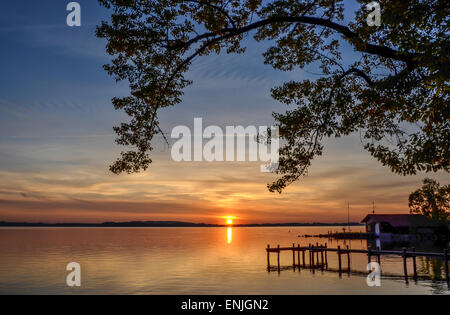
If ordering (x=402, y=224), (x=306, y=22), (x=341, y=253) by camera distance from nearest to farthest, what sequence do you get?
(x=306, y=22) → (x=341, y=253) → (x=402, y=224)

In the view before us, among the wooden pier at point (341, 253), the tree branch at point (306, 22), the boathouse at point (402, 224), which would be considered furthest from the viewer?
the boathouse at point (402, 224)

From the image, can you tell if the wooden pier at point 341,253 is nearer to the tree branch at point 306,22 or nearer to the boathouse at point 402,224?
the tree branch at point 306,22

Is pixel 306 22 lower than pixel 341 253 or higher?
higher

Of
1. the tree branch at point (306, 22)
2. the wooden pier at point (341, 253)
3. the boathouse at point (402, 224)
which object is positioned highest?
the tree branch at point (306, 22)

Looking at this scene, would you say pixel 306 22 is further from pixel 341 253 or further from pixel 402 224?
pixel 402 224

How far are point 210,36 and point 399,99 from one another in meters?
5.52

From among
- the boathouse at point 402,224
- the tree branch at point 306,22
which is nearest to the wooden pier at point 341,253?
the tree branch at point 306,22

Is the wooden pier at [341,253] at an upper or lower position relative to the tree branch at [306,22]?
lower

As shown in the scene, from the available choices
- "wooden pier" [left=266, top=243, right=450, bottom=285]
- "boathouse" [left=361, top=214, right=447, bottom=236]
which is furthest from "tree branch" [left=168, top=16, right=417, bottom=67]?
"boathouse" [left=361, top=214, right=447, bottom=236]

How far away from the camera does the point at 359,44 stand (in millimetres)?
11352

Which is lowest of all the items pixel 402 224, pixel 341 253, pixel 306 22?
pixel 341 253

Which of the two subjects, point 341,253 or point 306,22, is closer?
point 306,22

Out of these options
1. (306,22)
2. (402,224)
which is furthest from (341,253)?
(402,224)
